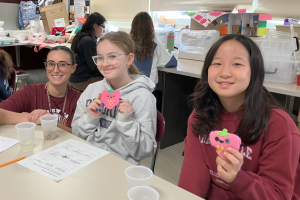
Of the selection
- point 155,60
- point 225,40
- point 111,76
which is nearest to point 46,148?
point 111,76

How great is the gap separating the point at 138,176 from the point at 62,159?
0.33 metres

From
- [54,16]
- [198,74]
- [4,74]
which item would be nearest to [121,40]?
[198,74]

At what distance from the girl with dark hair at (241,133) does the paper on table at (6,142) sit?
74cm

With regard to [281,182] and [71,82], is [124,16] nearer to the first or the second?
[71,82]

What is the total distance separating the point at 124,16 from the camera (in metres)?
4.36

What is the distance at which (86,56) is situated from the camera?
2.72 metres

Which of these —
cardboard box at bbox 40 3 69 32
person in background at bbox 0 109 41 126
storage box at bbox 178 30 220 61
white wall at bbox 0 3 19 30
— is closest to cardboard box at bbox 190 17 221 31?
storage box at bbox 178 30 220 61

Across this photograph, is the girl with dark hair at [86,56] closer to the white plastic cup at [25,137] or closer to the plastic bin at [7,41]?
the plastic bin at [7,41]

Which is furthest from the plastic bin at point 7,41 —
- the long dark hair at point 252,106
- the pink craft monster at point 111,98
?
the long dark hair at point 252,106

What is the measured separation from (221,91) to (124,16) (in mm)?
3721

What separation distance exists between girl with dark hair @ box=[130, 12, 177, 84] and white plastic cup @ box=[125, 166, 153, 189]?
5.31 ft

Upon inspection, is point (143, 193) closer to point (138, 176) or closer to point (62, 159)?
point (138, 176)

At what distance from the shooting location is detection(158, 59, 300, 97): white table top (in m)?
1.66

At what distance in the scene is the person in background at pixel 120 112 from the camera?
122 cm
